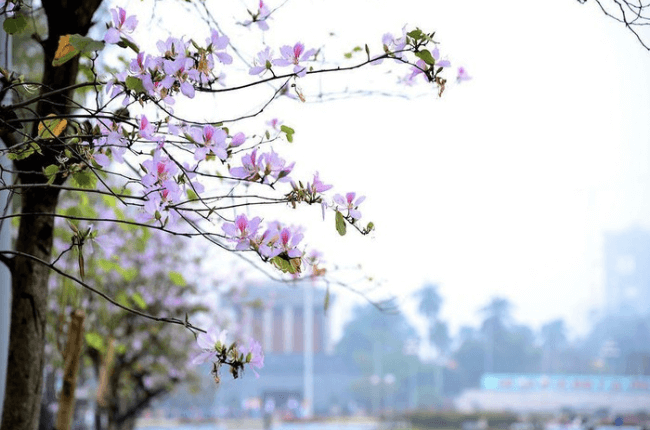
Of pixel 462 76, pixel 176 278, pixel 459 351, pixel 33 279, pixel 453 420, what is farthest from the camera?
pixel 459 351

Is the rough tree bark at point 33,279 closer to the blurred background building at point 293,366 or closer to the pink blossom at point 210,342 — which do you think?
the pink blossom at point 210,342

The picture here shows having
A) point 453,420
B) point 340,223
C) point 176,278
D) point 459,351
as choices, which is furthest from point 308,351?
point 340,223

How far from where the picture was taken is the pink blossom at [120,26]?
3.71 ft

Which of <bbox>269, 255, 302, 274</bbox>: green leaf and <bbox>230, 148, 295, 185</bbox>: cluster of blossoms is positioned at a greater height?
<bbox>230, 148, 295, 185</bbox>: cluster of blossoms

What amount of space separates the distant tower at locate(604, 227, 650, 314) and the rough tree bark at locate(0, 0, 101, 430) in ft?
286

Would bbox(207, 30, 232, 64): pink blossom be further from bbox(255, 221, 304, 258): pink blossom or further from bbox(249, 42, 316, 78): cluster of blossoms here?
bbox(255, 221, 304, 258): pink blossom

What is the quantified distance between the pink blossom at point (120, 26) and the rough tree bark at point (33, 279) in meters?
0.78

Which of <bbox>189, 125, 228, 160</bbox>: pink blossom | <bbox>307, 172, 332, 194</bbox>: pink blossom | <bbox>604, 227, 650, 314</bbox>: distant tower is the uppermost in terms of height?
<bbox>604, 227, 650, 314</bbox>: distant tower

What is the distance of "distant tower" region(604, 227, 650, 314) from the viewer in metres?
85.0

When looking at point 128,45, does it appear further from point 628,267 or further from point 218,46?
point 628,267

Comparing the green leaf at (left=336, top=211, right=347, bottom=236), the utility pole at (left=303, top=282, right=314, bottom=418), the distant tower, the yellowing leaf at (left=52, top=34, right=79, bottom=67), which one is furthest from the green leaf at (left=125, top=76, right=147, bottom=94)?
the distant tower

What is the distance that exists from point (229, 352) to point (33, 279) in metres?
1.00

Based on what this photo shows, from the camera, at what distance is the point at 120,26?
1159 mm

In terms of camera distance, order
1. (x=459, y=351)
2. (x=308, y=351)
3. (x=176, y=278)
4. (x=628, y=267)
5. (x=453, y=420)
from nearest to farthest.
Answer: (x=176, y=278), (x=453, y=420), (x=308, y=351), (x=459, y=351), (x=628, y=267)
